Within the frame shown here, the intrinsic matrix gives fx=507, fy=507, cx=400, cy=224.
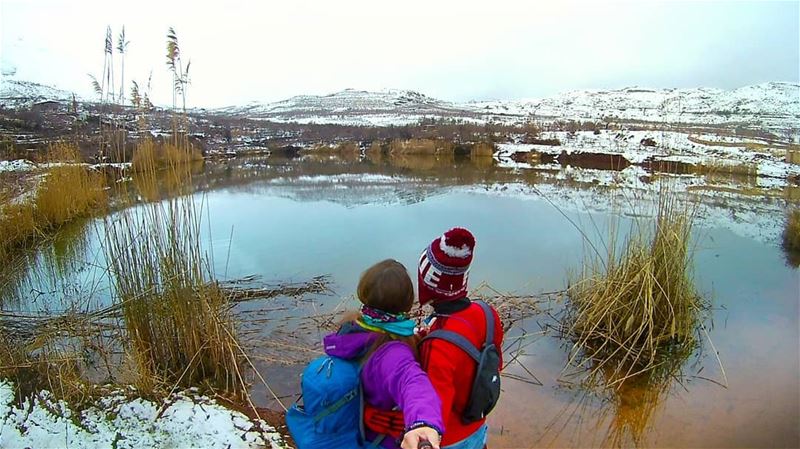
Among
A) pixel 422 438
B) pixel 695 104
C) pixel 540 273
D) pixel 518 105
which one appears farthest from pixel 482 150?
pixel 518 105

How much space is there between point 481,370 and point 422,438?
467mm

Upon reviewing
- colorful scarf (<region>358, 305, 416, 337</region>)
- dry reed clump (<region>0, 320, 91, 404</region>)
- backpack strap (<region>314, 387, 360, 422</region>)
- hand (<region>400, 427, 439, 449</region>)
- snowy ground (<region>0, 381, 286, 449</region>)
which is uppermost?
colorful scarf (<region>358, 305, 416, 337</region>)

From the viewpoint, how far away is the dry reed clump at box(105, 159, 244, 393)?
315 cm

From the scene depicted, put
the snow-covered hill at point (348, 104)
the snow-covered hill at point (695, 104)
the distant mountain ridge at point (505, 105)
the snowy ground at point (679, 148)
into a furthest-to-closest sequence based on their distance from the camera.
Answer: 1. the snow-covered hill at point (348, 104)
2. the distant mountain ridge at point (505, 105)
3. the snow-covered hill at point (695, 104)
4. the snowy ground at point (679, 148)

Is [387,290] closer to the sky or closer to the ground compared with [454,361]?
closer to the sky

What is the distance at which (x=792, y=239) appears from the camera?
768cm

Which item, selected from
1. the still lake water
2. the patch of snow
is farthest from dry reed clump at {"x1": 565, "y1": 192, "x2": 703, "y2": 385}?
the patch of snow

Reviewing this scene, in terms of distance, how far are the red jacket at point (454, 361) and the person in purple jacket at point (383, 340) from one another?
73 mm

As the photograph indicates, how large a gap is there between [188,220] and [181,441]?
4.41ft

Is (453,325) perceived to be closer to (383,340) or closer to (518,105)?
(383,340)

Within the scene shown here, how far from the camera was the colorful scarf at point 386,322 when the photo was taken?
1.52 m

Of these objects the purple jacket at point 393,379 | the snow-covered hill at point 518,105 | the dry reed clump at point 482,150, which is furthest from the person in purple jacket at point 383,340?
the snow-covered hill at point 518,105

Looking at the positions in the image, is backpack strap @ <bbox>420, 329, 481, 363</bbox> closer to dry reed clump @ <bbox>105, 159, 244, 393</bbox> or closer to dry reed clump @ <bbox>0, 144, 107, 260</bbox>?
dry reed clump @ <bbox>105, 159, 244, 393</bbox>

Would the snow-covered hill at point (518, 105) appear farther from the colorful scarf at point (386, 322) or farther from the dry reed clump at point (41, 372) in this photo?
the colorful scarf at point (386, 322)
